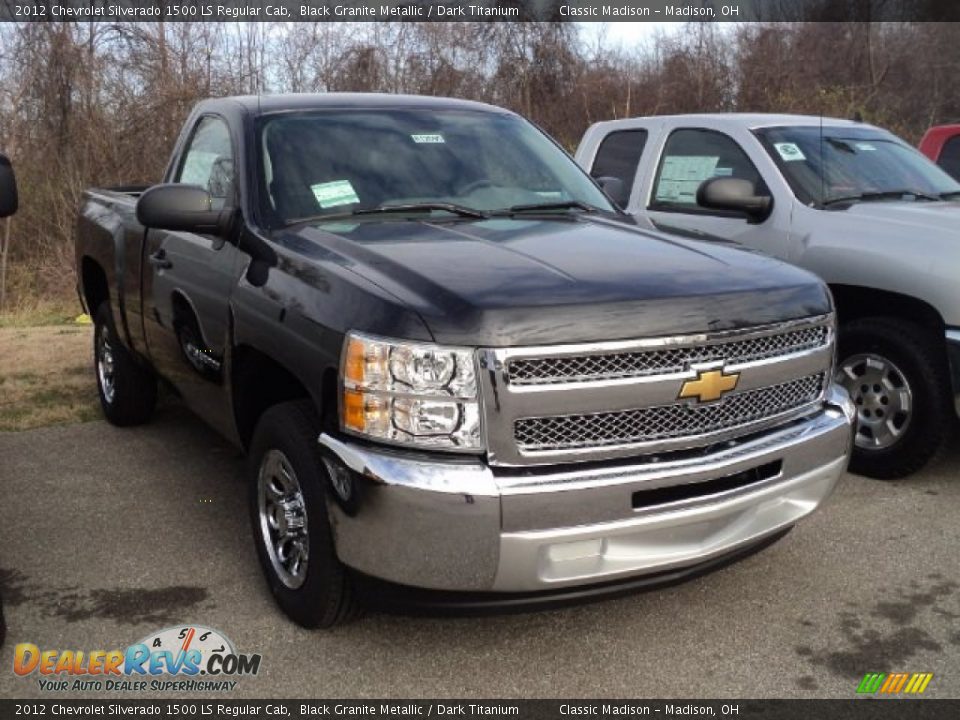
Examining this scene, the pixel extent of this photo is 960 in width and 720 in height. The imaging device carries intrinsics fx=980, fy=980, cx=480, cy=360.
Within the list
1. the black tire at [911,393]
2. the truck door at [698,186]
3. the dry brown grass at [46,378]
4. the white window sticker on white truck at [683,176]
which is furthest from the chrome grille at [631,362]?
the dry brown grass at [46,378]

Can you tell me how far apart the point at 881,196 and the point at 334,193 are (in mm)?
3276

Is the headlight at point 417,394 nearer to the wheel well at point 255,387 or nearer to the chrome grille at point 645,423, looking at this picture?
the chrome grille at point 645,423

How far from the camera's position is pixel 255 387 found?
3.69m

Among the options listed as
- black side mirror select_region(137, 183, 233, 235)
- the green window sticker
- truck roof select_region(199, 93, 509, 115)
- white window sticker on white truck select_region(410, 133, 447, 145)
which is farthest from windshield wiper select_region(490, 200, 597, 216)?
black side mirror select_region(137, 183, 233, 235)

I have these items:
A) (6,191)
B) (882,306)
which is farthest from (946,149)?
(6,191)

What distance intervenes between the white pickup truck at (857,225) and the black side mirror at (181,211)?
176cm

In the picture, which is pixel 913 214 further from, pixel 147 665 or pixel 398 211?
pixel 147 665

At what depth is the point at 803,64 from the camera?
21.3 metres

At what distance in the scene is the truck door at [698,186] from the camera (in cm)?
542

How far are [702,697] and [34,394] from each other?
538 cm

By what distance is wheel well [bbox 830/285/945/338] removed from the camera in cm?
479

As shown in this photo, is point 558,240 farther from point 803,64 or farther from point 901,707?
point 803,64

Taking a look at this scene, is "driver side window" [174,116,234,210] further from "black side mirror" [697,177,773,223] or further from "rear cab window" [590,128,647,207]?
"rear cab window" [590,128,647,207]

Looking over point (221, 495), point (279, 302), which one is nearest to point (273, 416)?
point (279, 302)
